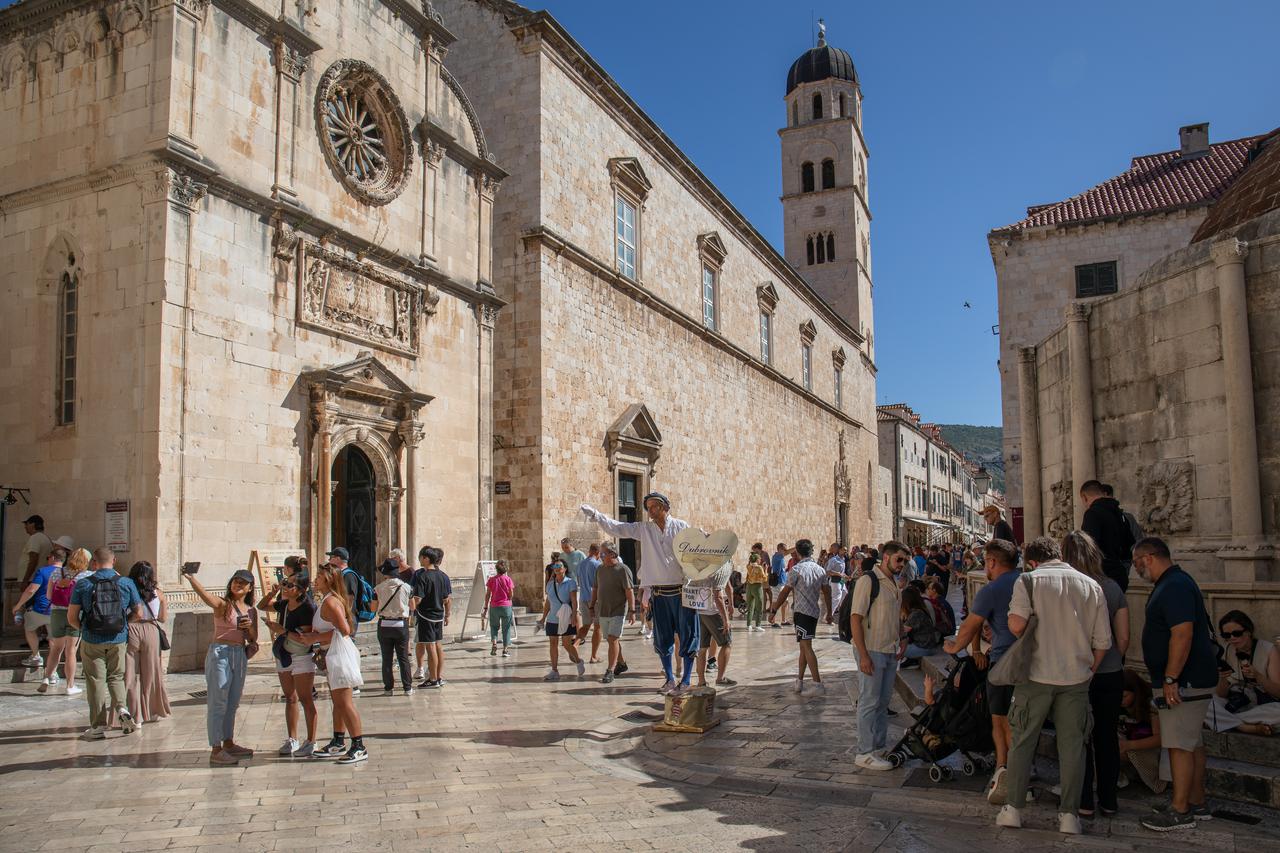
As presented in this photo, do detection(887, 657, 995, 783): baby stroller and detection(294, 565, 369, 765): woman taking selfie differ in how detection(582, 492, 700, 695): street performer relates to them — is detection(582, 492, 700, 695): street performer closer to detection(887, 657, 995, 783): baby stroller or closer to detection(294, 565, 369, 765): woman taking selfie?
detection(294, 565, 369, 765): woman taking selfie

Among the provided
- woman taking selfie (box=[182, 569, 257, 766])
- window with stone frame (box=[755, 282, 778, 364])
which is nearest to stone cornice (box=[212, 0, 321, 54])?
A: woman taking selfie (box=[182, 569, 257, 766])

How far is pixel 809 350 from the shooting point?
3975cm

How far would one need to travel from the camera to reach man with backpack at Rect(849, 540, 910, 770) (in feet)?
21.5

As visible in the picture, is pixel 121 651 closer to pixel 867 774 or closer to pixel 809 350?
pixel 867 774

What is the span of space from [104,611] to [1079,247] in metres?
25.1

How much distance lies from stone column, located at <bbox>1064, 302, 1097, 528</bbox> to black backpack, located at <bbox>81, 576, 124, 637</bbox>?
8.19 meters

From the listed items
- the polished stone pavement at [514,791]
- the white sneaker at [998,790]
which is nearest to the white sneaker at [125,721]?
Answer: the polished stone pavement at [514,791]

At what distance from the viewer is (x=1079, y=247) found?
26.0 meters

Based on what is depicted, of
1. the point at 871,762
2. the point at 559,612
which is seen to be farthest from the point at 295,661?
the point at 559,612

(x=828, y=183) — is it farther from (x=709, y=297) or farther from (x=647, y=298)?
(x=647, y=298)

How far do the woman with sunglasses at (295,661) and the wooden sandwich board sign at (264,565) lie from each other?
4625 mm

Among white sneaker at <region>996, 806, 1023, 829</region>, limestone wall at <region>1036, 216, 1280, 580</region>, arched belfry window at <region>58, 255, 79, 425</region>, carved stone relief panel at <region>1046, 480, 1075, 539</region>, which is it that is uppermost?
arched belfry window at <region>58, 255, 79, 425</region>

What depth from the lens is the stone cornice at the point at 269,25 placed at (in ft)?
39.0

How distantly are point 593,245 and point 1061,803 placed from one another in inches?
688
